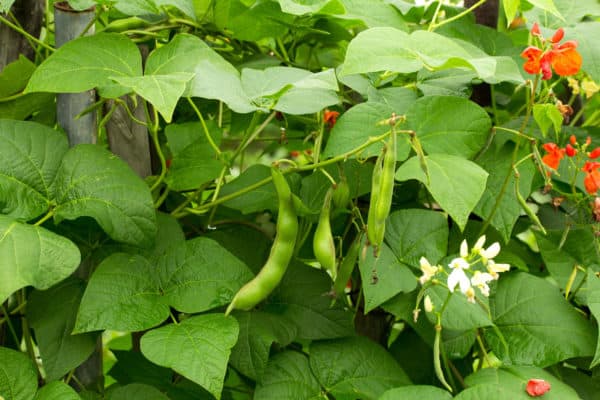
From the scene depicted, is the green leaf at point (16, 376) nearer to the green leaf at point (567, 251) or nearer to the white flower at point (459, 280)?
the white flower at point (459, 280)

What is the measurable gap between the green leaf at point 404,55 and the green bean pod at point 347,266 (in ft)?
0.93

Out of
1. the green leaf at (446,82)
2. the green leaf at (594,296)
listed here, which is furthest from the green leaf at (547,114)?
the green leaf at (594,296)

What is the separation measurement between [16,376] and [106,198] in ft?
0.97

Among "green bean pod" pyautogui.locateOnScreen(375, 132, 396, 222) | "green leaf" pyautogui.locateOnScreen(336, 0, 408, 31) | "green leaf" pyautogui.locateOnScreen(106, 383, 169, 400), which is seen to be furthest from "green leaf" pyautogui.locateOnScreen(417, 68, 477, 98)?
"green leaf" pyautogui.locateOnScreen(106, 383, 169, 400)

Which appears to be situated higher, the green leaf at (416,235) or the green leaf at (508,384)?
the green leaf at (416,235)

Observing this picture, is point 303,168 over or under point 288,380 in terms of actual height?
over

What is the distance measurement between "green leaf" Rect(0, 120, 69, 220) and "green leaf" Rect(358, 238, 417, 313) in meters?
0.49

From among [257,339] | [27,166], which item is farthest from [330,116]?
[27,166]

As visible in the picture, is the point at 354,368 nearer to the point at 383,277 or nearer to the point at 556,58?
the point at 383,277

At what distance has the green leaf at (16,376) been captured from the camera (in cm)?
113

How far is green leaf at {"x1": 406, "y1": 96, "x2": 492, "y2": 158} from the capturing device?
122cm

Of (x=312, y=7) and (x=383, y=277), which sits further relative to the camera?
(x=312, y=7)

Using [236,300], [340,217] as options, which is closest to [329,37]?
[340,217]

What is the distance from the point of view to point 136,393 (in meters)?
1.22
